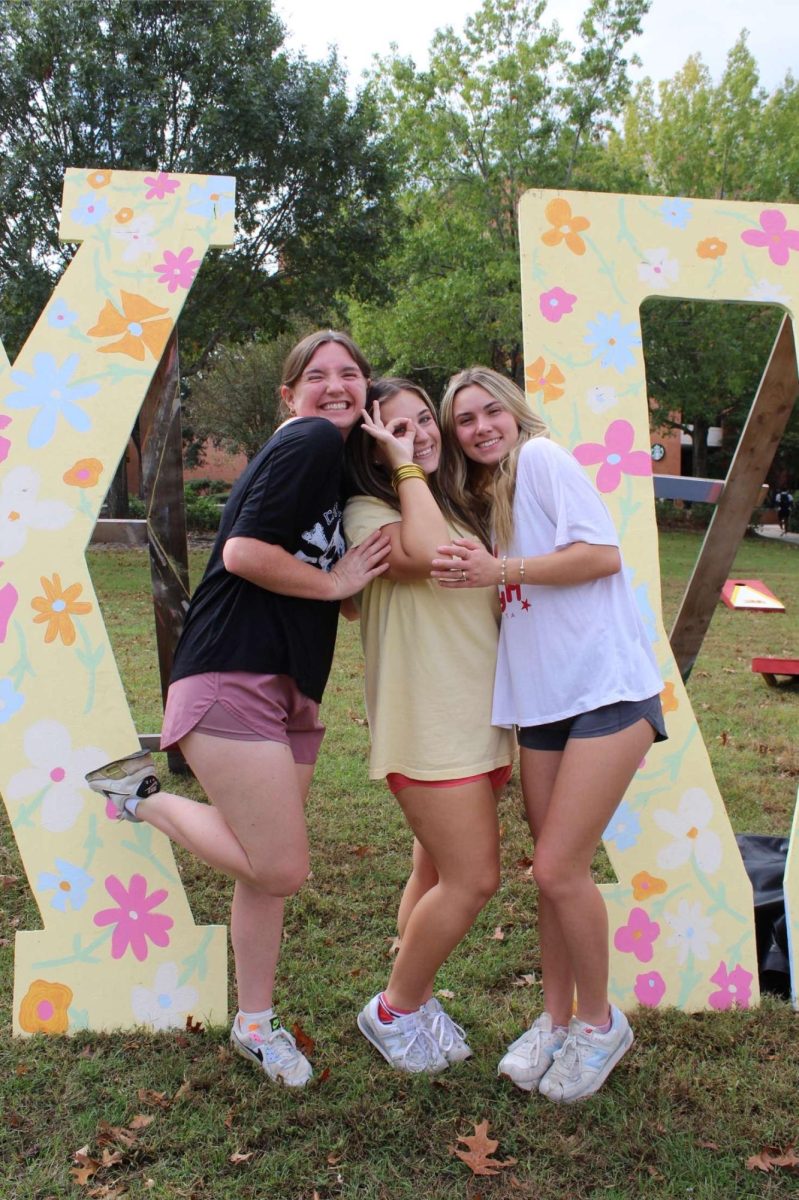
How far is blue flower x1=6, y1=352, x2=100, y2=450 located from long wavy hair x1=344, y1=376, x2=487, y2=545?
39.0 inches

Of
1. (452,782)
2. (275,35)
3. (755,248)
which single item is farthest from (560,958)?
(275,35)

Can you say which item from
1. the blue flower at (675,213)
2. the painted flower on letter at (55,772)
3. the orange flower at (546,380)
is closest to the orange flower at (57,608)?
the painted flower on letter at (55,772)

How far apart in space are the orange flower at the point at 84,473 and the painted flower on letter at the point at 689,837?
7.02ft

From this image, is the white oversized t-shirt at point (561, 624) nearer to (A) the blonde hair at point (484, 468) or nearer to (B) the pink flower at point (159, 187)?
(A) the blonde hair at point (484, 468)

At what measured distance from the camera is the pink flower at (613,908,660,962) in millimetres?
3037

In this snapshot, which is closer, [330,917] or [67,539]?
[67,539]

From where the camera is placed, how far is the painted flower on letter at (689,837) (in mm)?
3096

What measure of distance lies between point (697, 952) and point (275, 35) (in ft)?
45.1

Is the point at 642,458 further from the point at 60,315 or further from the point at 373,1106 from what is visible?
the point at 373,1106

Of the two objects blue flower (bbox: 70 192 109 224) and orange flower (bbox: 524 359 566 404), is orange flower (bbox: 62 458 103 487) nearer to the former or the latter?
blue flower (bbox: 70 192 109 224)

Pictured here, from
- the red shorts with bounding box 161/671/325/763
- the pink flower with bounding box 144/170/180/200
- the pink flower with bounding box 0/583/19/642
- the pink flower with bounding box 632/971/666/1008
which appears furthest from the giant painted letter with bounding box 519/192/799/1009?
the pink flower with bounding box 0/583/19/642

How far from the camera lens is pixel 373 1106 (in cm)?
250

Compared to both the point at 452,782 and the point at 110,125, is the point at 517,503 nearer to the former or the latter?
the point at 452,782

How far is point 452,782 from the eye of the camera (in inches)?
96.2
